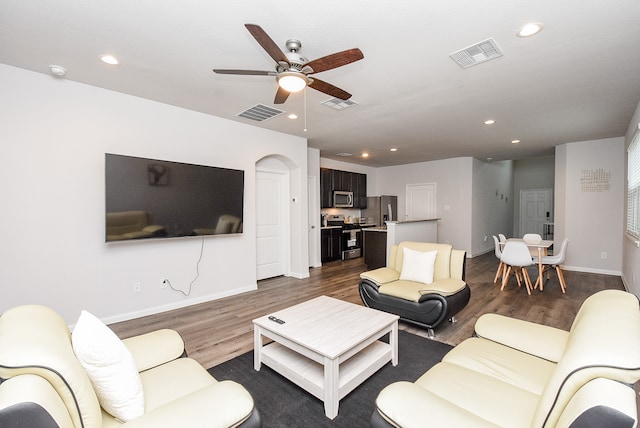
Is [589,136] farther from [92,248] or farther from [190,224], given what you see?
[92,248]

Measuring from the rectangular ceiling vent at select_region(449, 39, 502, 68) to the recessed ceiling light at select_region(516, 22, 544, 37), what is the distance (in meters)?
0.18

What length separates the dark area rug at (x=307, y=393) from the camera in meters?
1.82

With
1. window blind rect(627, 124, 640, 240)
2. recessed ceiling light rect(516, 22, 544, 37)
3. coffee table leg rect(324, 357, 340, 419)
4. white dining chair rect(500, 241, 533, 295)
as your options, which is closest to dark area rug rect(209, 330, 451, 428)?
coffee table leg rect(324, 357, 340, 419)

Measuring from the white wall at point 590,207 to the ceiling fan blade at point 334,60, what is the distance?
6145mm

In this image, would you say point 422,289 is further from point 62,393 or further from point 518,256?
point 62,393

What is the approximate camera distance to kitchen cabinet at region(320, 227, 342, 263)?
6.86 m

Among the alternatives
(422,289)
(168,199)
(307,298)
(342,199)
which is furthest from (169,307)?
(342,199)

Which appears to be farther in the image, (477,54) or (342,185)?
(342,185)

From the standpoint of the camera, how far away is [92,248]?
3.20 metres

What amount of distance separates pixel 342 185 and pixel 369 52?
5121 millimetres

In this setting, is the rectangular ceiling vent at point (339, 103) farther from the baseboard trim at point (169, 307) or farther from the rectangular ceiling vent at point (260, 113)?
the baseboard trim at point (169, 307)

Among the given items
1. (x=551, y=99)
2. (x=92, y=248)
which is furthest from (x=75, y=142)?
(x=551, y=99)

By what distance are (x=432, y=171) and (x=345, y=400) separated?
7038 mm

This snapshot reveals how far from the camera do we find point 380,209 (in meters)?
8.12
